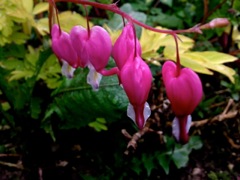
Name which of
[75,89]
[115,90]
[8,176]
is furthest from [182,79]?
[8,176]

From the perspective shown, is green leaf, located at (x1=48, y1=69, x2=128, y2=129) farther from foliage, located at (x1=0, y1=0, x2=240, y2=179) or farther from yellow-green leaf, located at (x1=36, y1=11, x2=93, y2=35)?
yellow-green leaf, located at (x1=36, y1=11, x2=93, y2=35)

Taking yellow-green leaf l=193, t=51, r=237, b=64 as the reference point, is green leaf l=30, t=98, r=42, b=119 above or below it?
below

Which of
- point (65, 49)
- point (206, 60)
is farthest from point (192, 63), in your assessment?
point (65, 49)

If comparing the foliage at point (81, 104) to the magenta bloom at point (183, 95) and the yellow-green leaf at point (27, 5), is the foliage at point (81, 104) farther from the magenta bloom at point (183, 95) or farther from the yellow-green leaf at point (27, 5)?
the magenta bloom at point (183, 95)

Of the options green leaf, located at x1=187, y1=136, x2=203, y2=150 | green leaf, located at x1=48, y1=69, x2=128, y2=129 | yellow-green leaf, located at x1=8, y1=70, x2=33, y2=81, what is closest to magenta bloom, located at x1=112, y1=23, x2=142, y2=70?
green leaf, located at x1=48, y1=69, x2=128, y2=129

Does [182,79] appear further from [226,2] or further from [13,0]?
[226,2]

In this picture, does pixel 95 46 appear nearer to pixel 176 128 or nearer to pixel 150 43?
pixel 176 128

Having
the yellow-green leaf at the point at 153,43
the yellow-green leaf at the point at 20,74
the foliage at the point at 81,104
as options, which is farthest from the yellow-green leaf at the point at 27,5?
the yellow-green leaf at the point at 153,43
